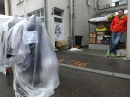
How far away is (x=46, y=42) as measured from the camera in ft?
6.97

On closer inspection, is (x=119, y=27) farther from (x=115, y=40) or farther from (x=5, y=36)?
(x=5, y=36)

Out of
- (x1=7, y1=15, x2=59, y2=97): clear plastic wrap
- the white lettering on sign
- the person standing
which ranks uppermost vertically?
the person standing

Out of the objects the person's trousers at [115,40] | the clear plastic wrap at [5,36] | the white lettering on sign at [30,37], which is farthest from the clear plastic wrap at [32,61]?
the person's trousers at [115,40]

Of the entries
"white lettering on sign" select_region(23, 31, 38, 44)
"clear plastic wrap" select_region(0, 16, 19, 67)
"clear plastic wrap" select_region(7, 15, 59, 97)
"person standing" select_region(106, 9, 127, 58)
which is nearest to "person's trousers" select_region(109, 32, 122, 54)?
"person standing" select_region(106, 9, 127, 58)

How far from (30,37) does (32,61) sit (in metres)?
0.45

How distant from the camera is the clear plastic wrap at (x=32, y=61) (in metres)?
1.98

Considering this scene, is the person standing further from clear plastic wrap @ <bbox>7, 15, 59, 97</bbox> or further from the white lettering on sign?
the white lettering on sign

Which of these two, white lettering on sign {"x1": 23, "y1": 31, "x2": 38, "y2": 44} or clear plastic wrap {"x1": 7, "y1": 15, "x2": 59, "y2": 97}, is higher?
white lettering on sign {"x1": 23, "y1": 31, "x2": 38, "y2": 44}

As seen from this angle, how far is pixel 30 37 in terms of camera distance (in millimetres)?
2000

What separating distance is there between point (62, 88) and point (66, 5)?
704 centimetres

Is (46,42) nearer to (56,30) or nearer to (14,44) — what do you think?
(14,44)

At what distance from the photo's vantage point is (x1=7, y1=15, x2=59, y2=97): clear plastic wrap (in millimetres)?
1979

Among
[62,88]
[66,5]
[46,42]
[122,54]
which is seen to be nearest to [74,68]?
[62,88]

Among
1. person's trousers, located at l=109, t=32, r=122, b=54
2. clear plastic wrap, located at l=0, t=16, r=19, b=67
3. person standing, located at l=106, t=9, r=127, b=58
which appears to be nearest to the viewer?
clear plastic wrap, located at l=0, t=16, r=19, b=67
